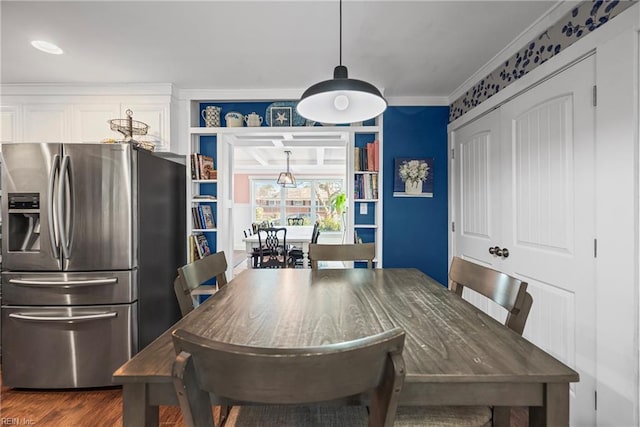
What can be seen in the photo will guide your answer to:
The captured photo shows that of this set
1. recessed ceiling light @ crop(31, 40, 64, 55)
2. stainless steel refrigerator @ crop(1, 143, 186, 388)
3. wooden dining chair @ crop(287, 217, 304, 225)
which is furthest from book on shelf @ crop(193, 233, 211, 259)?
wooden dining chair @ crop(287, 217, 304, 225)

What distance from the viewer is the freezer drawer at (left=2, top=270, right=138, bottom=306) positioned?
6.75ft

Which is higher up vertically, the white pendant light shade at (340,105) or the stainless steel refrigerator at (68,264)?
the white pendant light shade at (340,105)

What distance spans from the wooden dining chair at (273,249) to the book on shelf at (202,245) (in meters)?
1.25

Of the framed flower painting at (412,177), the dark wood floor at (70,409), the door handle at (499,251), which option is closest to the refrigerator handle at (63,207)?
the dark wood floor at (70,409)

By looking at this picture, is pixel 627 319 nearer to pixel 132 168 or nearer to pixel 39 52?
pixel 132 168

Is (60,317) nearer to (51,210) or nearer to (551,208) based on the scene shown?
(51,210)

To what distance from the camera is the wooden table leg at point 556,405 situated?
739mm

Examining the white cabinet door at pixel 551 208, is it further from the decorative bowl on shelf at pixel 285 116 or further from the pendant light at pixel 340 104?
the decorative bowl on shelf at pixel 285 116

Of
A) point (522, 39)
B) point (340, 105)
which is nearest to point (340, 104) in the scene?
point (340, 105)

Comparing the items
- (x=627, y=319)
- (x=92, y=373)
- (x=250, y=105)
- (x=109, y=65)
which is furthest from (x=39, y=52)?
(x=627, y=319)

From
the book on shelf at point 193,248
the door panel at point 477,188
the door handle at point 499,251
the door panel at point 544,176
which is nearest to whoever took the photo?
the door panel at point 544,176

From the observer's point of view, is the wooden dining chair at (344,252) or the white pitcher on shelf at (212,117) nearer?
the wooden dining chair at (344,252)

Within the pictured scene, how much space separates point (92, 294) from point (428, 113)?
3.30m

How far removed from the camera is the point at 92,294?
209 cm
